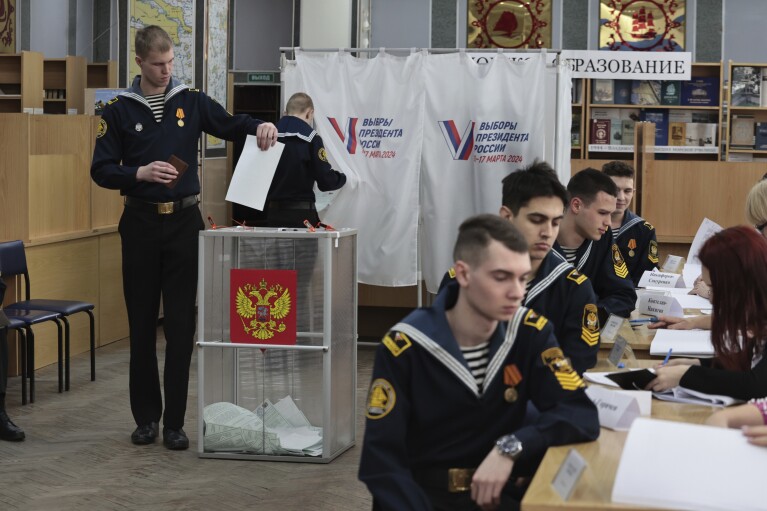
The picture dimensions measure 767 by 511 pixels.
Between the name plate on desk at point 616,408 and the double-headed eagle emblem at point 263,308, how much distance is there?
2260 mm

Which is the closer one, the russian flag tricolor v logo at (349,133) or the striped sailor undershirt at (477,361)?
the striped sailor undershirt at (477,361)

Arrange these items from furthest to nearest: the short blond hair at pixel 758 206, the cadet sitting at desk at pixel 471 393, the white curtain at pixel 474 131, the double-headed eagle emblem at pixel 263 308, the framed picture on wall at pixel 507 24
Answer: the framed picture on wall at pixel 507 24 < the white curtain at pixel 474 131 < the double-headed eagle emblem at pixel 263 308 < the short blond hair at pixel 758 206 < the cadet sitting at desk at pixel 471 393

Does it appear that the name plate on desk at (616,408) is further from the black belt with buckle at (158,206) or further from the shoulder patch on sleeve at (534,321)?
A: the black belt with buckle at (158,206)

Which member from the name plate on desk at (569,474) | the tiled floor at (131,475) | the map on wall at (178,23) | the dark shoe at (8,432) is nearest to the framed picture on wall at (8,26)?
the map on wall at (178,23)

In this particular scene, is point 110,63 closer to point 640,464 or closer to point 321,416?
point 321,416

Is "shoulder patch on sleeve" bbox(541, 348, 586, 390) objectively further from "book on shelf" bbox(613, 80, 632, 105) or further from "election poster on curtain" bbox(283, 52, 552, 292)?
"book on shelf" bbox(613, 80, 632, 105)

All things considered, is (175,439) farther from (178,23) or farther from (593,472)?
(178,23)

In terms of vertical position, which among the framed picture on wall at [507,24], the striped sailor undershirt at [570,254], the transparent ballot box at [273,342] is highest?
the framed picture on wall at [507,24]

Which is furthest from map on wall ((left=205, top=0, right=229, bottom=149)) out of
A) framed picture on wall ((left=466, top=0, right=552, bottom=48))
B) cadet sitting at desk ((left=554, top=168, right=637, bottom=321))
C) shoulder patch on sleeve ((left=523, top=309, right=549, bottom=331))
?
shoulder patch on sleeve ((left=523, top=309, right=549, bottom=331))

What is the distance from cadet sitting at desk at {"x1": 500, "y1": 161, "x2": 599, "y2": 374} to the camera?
9.83 ft

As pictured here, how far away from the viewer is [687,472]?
5.98 ft

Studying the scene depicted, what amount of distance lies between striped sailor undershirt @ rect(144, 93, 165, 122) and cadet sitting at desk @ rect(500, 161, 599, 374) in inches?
82.0

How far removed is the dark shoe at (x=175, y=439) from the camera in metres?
4.74

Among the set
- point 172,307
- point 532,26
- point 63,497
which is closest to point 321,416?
point 172,307
